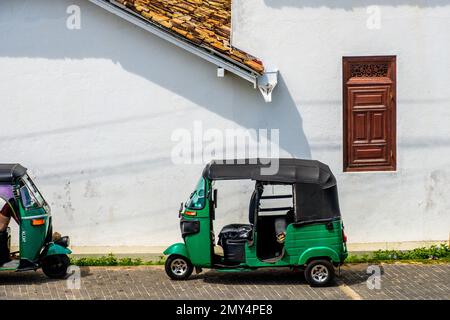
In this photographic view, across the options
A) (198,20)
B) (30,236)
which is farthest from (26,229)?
(198,20)

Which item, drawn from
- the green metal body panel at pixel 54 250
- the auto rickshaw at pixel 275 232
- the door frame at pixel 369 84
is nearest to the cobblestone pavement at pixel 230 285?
the auto rickshaw at pixel 275 232

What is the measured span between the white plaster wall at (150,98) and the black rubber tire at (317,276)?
216 cm

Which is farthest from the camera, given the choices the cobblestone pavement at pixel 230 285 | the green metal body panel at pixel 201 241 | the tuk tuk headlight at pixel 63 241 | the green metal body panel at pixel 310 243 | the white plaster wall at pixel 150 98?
the white plaster wall at pixel 150 98

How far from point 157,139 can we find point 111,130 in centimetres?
77

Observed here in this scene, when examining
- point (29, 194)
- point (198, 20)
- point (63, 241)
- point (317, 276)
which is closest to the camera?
point (317, 276)

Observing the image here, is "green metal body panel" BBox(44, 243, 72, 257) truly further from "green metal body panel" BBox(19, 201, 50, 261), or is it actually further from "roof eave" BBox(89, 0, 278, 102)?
"roof eave" BBox(89, 0, 278, 102)

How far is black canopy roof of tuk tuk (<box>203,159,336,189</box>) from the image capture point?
14.3 m

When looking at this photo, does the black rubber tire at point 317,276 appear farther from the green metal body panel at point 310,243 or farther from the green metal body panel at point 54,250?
the green metal body panel at point 54,250

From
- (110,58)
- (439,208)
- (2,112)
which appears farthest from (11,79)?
(439,208)

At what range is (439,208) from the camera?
16.6m

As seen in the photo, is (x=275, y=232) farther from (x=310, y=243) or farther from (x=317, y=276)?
(x=317, y=276)

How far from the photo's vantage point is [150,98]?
16281 millimetres

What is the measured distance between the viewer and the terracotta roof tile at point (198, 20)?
15922 millimetres

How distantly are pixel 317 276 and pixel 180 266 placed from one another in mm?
2045
